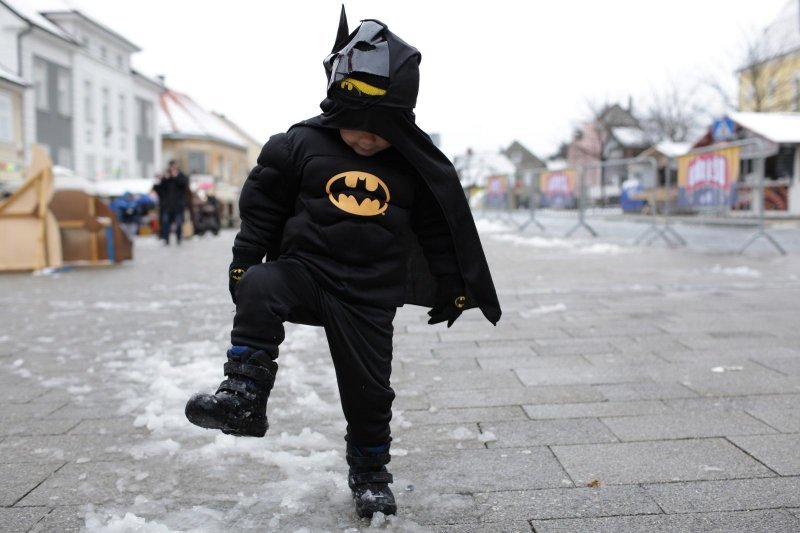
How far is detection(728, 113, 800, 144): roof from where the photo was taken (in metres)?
25.6

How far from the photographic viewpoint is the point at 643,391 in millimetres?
3998

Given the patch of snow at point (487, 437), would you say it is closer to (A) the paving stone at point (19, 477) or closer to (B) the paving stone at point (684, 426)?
(B) the paving stone at point (684, 426)

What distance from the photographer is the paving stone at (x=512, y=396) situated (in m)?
3.85

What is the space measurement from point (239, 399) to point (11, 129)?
3080 centimetres

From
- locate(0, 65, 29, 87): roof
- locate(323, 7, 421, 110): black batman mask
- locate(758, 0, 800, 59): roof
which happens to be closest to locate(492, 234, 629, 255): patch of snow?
locate(323, 7, 421, 110): black batman mask

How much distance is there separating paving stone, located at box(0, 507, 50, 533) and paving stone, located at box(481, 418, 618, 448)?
1.67 m

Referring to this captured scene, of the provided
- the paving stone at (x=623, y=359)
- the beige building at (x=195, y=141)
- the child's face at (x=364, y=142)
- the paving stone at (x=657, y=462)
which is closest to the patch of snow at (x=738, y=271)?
the paving stone at (x=623, y=359)

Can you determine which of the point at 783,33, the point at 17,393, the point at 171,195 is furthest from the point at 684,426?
the point at 783,33

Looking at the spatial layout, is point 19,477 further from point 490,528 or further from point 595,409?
point 595,409

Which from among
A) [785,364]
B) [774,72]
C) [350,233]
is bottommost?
[785,364]

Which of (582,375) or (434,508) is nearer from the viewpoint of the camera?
(434,508)

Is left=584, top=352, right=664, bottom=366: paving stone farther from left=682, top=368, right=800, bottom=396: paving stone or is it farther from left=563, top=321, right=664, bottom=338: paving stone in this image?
left=563, top=321, right=664, bottom=338: paving stone

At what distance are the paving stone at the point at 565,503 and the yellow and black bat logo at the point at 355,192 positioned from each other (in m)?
1.02

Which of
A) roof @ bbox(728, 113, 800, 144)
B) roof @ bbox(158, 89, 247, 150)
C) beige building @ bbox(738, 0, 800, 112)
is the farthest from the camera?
roof @ bbox(158, 89, 247, 150)
